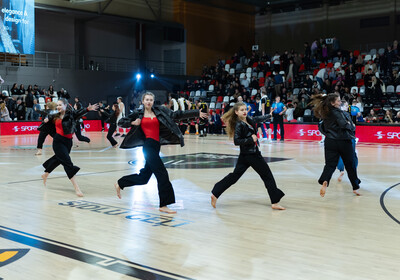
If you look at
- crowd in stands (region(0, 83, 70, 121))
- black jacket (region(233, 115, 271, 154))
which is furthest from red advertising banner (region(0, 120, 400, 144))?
black jacket (region(233, 115, 271, 154))

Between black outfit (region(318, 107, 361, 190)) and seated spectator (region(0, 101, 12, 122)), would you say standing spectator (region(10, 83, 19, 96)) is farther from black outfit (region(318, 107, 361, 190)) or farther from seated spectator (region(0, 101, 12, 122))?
black outfit (region(318, 107, 361, 190))

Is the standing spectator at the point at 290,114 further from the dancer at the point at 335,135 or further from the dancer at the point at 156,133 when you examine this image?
the dancer at the point at 156,133

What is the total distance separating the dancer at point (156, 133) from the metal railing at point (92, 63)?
25275mm

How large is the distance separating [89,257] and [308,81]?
935 inches

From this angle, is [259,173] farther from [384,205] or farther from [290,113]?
[290,113]

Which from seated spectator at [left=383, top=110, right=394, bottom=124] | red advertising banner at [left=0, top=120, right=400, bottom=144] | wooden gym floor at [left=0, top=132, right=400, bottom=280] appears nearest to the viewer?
wooden gym floor at [left=0, top=132, right=400, bottom=280]

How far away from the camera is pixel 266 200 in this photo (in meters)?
8.34

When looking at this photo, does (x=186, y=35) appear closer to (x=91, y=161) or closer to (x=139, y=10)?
(x=139, y=10)

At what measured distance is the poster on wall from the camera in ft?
78.9

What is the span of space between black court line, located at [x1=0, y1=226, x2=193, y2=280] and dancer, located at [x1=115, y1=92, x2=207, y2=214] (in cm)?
191

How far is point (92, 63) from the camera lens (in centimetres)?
3466

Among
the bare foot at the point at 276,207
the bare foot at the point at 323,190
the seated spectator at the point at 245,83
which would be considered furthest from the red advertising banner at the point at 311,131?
the bare foot at the point at 276,207

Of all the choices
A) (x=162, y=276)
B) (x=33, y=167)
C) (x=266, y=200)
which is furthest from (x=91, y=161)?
(x=162, y=276)

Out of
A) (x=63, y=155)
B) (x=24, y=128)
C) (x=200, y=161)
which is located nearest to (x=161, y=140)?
(x=63, y=155)
